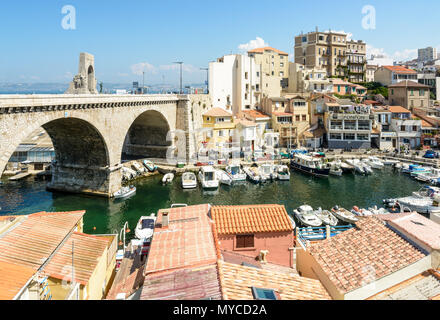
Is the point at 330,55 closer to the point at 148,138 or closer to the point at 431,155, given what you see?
the point at 431,155

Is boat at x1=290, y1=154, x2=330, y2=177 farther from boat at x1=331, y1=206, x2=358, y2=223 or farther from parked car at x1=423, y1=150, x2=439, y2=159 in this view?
parked car at x1=423, y1=150, x2=439, y2=159

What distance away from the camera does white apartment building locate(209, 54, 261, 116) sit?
197ft

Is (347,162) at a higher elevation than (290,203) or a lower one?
higher

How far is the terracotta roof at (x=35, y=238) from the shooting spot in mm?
10328

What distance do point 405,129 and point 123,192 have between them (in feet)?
147

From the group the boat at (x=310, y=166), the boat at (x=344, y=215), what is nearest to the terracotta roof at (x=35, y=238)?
the boat at (x=344, y=215)

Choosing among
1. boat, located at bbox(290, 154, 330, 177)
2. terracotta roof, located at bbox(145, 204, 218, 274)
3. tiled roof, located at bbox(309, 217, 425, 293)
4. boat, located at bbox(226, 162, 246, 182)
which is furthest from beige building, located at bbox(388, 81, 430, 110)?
terracotta roof, located at bbox(145, 204, 218, 274)

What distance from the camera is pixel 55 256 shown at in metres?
11.0

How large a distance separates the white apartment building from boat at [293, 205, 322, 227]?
34.8m

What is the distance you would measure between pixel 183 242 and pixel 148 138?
1665 inches

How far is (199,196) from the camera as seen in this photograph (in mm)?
35969
